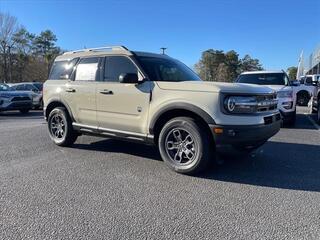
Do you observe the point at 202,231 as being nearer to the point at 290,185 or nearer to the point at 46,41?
the point at 290,185

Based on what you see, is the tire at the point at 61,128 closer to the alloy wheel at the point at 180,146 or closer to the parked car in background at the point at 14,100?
the alloy wheel at the point at 180,146

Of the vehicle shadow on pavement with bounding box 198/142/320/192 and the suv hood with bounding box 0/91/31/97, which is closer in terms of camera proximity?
the vehicle shadow on pavement with bounding box 198/142/320/192

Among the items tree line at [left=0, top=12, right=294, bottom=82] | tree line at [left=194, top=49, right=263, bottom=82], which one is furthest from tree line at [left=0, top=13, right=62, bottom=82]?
tree line at [left=194, top=49, right=263, bottom=82]

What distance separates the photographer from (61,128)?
744 cm

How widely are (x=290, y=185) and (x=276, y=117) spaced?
1252mm

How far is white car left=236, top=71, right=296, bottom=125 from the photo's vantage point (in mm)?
10125

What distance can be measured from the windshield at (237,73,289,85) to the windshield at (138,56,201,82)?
16.9 feet

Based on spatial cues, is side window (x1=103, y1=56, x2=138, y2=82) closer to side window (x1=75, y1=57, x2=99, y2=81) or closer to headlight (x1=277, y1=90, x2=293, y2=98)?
side window (x1=75, y1=57, x2=99, y2=81)

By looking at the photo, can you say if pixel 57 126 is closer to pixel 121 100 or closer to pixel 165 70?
pixel 121 100

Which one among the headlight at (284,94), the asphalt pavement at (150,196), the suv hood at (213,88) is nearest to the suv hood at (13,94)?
the asphalt pavement at (150,196)

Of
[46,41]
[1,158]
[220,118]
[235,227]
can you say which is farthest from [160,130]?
[46,41]

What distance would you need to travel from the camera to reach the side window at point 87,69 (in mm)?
6720

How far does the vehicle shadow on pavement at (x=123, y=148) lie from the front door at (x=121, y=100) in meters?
0.76

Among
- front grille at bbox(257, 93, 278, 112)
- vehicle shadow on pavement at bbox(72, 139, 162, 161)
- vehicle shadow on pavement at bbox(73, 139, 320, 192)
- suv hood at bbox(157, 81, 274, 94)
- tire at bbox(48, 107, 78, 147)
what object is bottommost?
vehicle shadow on pavement at bbox(72, 139, 162, 161)
